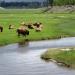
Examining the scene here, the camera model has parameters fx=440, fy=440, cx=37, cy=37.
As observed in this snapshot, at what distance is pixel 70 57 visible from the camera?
105ft

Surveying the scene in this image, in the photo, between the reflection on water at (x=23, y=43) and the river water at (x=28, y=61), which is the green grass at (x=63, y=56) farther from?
the reflection on water at (x=23, y=43)

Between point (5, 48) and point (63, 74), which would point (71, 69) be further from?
point (5, 48)

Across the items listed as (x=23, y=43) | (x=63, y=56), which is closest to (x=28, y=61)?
(x=63, y=56)

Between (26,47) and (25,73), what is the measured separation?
1477cm

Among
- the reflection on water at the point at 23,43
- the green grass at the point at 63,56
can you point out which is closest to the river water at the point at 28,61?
the reflection on water at the point at 23,43

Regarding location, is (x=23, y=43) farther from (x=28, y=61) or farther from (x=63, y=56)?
(x=63, y=56)

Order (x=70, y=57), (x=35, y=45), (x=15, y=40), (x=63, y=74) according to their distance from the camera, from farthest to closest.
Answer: (x=15, y=40) < (x=35, y=45) < (x=70, y=57) < (x=63, y=74)

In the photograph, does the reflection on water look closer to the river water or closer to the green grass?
the river water

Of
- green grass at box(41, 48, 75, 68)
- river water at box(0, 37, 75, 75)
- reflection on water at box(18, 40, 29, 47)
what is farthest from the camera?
reflection on water at box(18, 40, 29, 47)

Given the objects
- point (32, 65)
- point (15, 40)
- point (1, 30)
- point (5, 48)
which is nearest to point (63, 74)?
point (32, 65)

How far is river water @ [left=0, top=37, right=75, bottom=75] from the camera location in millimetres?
28392

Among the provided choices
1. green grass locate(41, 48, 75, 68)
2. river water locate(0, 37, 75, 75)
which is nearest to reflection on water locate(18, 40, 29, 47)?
river water locate(0, 37, 75, 75)

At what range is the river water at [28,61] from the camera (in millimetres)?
28392

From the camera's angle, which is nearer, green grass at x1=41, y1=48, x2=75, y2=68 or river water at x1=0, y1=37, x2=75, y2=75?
river water at x1=0, y1=37, x2=75, y2=75
